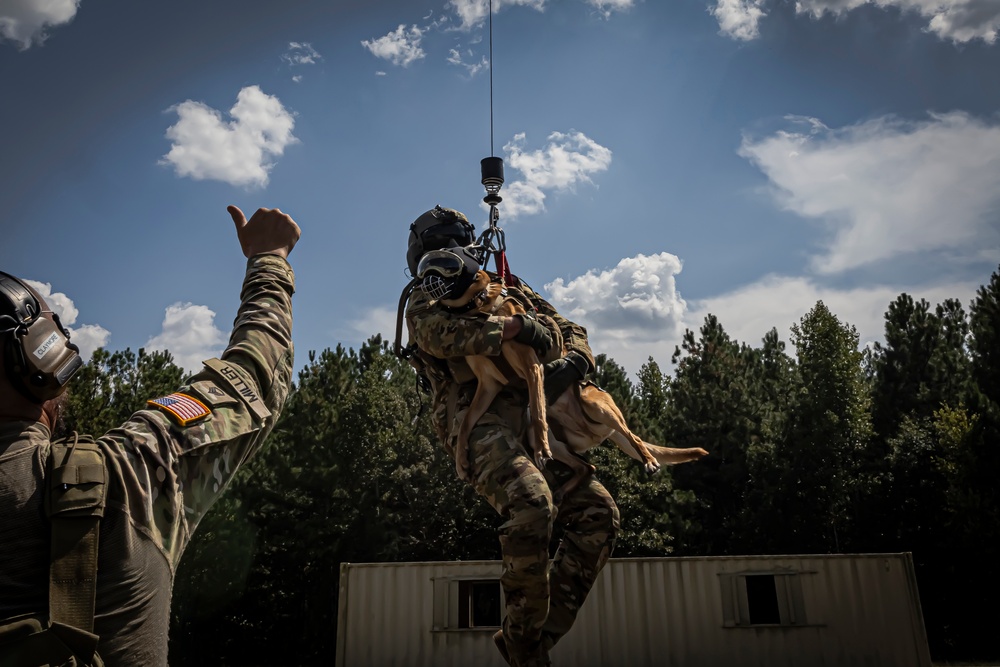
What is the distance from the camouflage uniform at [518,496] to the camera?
4305mm

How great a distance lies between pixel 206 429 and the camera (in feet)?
5.98

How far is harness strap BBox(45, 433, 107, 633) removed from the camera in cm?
149

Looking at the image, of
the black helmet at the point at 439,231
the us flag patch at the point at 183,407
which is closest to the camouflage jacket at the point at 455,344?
the black helmet at the point at 439,231

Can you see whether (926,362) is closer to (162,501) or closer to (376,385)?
(376,385)

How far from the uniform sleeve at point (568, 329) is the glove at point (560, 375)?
0.16 m

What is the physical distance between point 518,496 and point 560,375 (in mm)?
965

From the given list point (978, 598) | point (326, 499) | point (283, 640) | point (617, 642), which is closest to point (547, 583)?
point (617, 642)

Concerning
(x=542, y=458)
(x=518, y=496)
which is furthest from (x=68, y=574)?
(x=542, y=458)

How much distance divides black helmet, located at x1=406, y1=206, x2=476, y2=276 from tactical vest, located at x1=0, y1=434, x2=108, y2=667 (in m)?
3.89

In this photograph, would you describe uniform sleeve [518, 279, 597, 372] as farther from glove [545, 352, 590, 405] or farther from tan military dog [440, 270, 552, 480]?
tan military dog [440, 270, 552, 480]

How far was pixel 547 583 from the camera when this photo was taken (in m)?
4.32

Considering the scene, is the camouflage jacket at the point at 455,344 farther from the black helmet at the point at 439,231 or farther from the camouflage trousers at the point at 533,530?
the black helmet at the point at 439,231

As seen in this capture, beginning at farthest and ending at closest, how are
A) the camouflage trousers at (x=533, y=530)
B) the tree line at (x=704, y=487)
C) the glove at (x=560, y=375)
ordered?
the tree line at (x=704, y=487) → the glove at (x=560, y=375) → the camouflage trousers at (x=533, y=530)

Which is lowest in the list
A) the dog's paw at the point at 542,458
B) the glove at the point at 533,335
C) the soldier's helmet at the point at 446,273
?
the dog's paw at the point at 542,458
